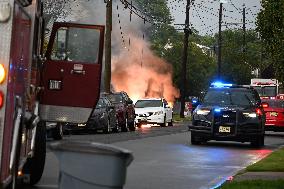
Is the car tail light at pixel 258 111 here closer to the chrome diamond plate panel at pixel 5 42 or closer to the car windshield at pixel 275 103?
the car windshield at pixel 275 103

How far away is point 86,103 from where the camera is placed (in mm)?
12070

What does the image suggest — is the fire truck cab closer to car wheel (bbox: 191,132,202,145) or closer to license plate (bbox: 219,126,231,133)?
car wheel (bbox: 191,132,202,145)

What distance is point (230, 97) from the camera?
23.9m

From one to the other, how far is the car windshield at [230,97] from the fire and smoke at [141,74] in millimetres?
46738

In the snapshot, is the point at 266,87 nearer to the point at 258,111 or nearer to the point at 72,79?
the point at 258,111

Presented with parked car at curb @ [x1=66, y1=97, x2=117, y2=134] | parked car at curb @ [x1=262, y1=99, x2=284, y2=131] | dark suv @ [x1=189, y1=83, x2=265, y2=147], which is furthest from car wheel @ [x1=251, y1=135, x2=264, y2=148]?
parked car at curb @ [x1=262, y1=99, x2=284, y2=131]

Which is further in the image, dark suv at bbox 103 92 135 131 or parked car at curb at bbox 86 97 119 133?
dark suv at bbox 103 92 135 131

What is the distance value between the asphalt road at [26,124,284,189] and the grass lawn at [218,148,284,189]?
1.36 ft

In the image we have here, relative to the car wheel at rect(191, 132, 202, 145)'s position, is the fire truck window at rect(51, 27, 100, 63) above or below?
above

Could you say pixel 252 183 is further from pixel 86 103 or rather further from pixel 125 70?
pixel 125 70

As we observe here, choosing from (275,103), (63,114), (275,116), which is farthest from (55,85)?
(275,103)

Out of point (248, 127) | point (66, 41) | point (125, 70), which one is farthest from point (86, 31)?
point (125, 70)

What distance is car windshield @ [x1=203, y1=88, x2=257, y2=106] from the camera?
77.4 ft

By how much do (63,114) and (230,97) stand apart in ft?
41.3
